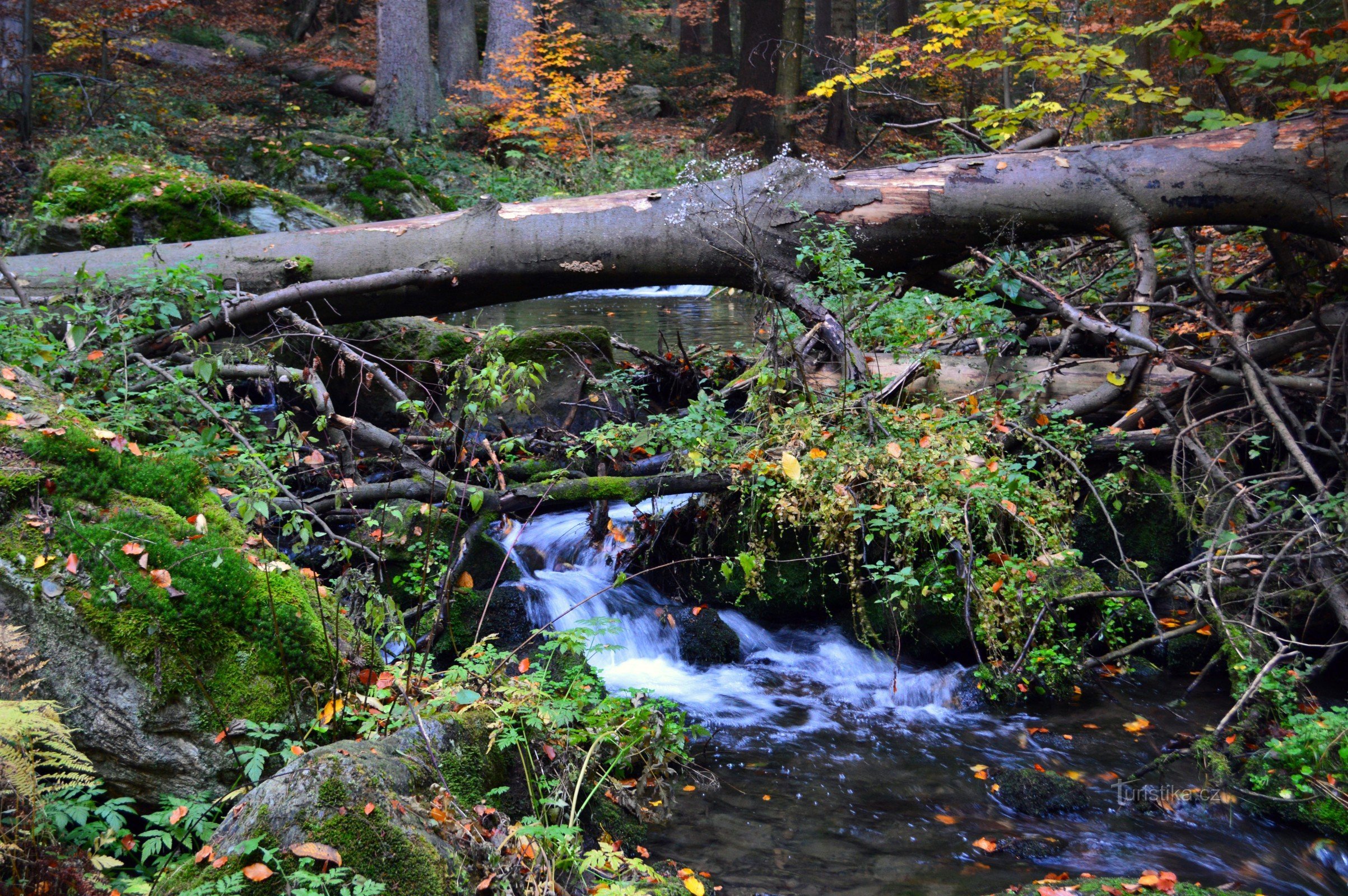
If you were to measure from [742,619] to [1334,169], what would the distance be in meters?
4.72

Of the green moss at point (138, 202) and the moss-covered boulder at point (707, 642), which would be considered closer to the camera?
the moss-covered boulder at point (707, 642)

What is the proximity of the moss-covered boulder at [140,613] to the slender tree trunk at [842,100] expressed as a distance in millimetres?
18438

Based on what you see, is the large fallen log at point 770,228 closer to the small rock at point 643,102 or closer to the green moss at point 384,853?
the green moss at point 384,853

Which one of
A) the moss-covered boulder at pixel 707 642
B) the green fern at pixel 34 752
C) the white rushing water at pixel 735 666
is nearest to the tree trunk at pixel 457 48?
the white rushing water at pixel 735 666

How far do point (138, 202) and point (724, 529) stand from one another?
6.05m

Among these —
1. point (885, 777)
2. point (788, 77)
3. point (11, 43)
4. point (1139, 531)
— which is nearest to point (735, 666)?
point (885, 777)

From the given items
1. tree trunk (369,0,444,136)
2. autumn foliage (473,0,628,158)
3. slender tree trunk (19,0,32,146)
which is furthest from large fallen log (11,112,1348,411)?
tree trunk (369,0,444,136)

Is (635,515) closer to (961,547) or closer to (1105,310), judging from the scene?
(961,547)

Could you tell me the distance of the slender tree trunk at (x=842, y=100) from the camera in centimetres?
1953

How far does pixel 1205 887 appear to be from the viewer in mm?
3393

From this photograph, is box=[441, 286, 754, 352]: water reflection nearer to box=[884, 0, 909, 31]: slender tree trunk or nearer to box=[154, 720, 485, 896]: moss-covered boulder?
box=[154, 720, 485, 896]: moss-covered boulder

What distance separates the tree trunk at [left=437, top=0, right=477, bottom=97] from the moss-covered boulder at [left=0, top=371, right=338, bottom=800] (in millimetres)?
19395

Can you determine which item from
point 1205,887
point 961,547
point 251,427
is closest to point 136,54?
point 251,427

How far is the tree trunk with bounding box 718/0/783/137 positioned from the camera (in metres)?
20.4
